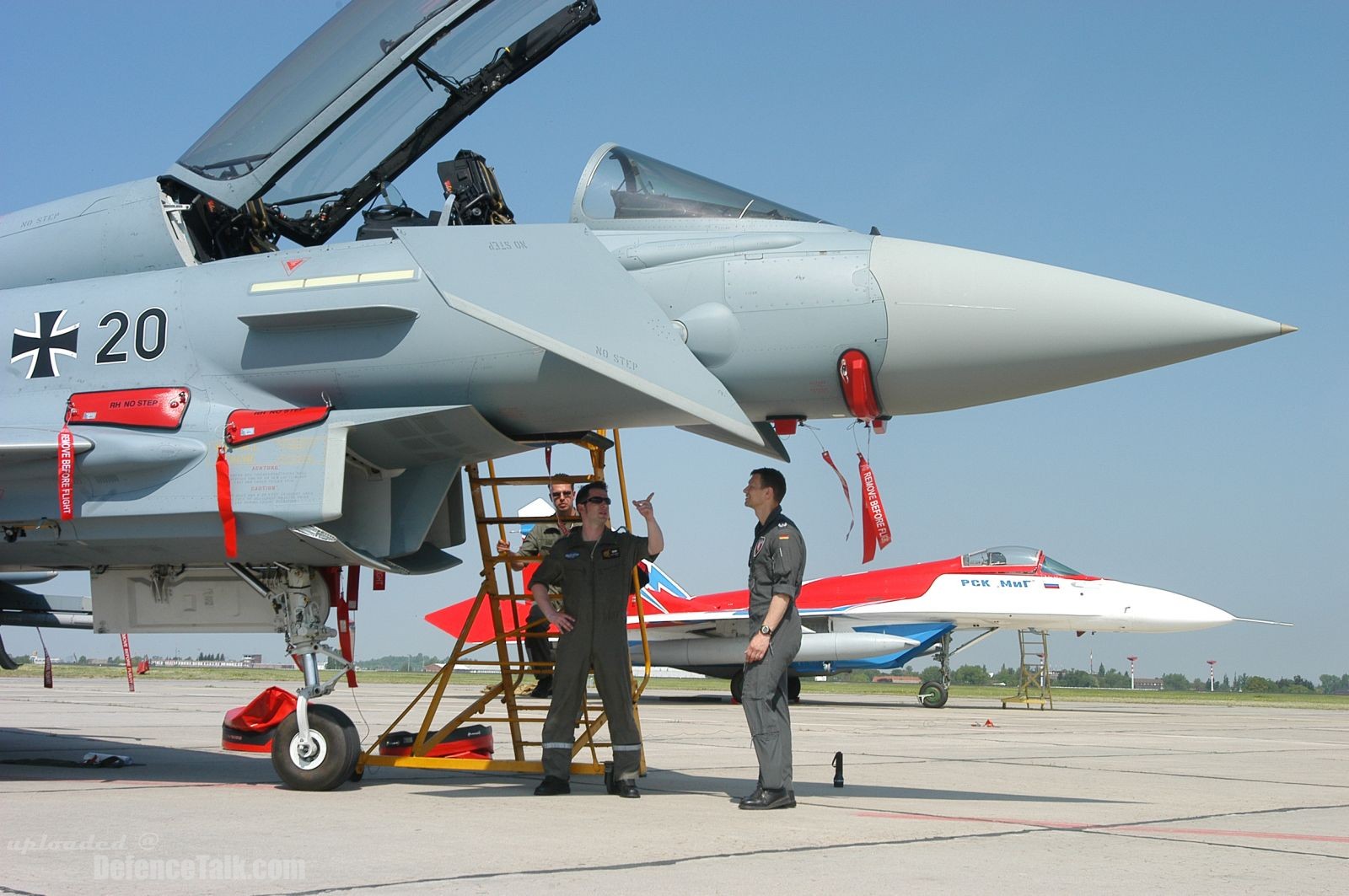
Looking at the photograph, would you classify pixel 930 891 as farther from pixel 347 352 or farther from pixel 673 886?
pixel 347 352

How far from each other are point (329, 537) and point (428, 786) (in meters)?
1.51

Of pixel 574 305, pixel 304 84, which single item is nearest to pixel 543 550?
pixel 574 305

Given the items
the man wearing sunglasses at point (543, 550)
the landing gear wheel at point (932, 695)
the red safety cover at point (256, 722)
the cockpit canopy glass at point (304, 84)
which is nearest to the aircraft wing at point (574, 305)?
the cockpit canopy glass at point (304, 84)

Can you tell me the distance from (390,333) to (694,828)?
2830 mm

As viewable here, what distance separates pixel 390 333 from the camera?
6023 millimetres

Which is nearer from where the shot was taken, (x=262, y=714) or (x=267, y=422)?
(x=267, y=422)

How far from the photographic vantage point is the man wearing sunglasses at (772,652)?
5.59m

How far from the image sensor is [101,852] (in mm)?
4051

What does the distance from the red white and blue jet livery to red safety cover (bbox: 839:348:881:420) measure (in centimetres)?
1539

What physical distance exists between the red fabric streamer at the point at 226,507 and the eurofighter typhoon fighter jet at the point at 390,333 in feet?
0.05

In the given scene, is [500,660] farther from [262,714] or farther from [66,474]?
[66,474]

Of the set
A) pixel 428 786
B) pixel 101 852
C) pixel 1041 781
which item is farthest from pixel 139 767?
pixel 1041 781

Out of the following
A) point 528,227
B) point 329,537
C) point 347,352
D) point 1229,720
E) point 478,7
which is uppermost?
point 478,7

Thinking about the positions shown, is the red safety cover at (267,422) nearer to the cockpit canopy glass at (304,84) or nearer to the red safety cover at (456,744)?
the cockpit canopy glass at (304,84)
